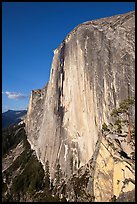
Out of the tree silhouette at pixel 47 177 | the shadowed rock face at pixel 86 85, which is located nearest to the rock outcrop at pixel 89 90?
the shadowed rock face at pixel 86 85

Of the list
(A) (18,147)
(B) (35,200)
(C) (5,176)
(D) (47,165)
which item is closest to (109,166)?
(B) (35,200)

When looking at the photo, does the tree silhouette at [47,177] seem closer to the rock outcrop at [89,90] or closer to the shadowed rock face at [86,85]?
the rock outcrop at [89,90]

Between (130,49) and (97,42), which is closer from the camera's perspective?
(130,49)

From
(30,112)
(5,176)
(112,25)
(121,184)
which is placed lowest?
(5,176)

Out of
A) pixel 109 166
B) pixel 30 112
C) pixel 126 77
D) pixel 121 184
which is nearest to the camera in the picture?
pixel 121 184

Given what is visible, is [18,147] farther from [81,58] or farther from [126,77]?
[126,77]

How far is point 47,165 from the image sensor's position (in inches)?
2958

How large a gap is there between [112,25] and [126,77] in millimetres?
12797

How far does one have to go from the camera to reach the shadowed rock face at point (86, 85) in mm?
50969

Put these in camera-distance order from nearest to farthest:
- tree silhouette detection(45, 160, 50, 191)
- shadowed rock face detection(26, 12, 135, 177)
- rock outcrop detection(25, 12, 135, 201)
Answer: rock outcrop detection(25, 12, 135, 201), shadowed rock face detection(26, 12, 135, 177), tree silhouette detection(45, 160, 50, 191)

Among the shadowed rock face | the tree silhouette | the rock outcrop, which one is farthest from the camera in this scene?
the tree silhouette

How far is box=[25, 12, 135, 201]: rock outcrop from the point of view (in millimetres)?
48969

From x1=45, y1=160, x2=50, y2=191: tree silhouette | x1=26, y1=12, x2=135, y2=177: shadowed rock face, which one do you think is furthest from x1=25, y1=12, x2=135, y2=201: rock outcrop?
x1=45, y1=160, x2=50, y2=191: tree silhouette

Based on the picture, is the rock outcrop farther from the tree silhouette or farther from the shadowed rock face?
the tree silhouette
